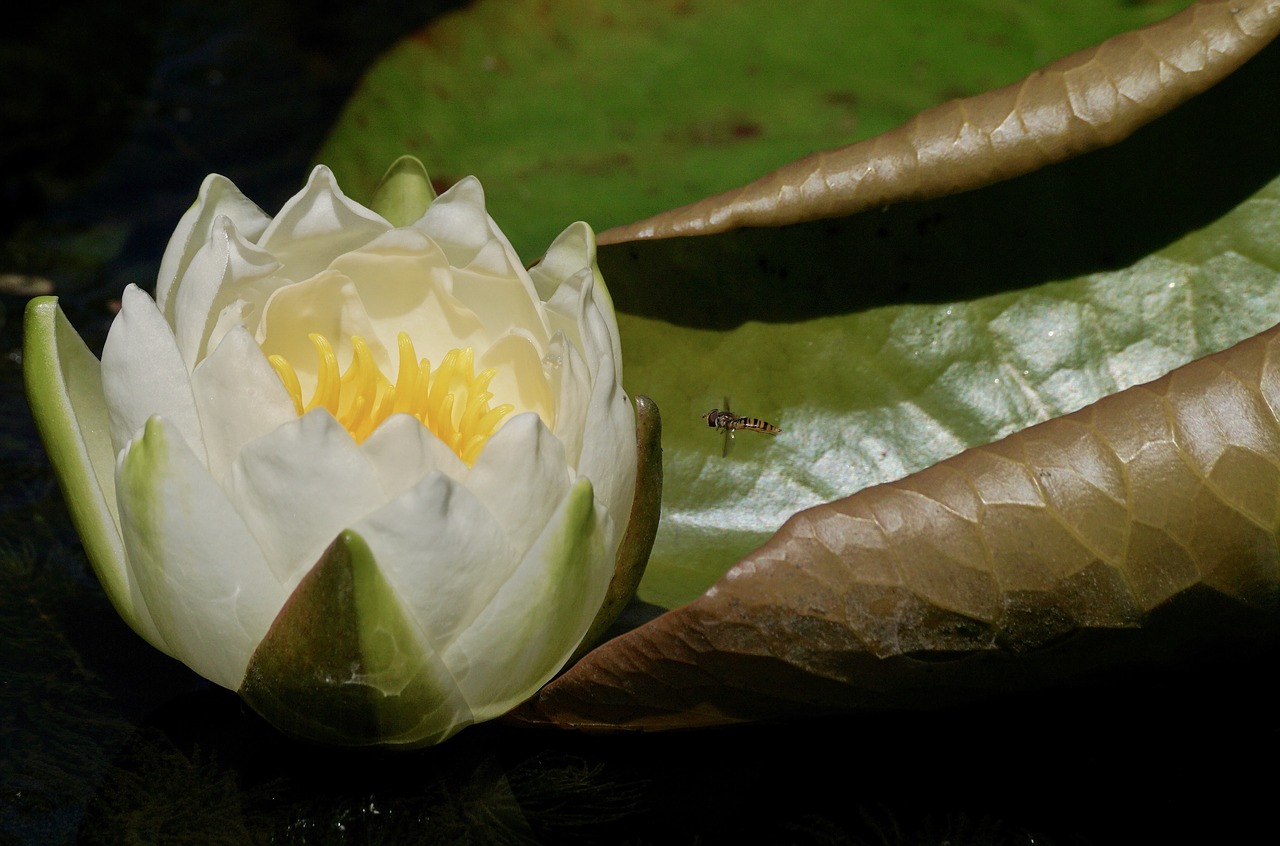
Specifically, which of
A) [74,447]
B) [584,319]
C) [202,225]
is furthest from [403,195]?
[74,447]

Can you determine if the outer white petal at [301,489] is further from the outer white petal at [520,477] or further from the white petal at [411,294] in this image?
the white petal at [411,294]

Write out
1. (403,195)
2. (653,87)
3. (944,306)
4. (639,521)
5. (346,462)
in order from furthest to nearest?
(653,87) < (944,306) < (403,195) < (639,521) < (346,462)

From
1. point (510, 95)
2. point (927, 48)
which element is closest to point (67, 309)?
point (510, 95)

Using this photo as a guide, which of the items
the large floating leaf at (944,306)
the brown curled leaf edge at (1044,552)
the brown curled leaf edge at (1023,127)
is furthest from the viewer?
the large floating leaf at (944,306)

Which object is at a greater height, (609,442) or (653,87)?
(653,87)

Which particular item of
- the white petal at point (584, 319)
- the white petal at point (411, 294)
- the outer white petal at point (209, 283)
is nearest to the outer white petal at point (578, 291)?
the white petal at point (584, 319)

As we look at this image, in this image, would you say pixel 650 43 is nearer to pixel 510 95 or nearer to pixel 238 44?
pixel 510 95

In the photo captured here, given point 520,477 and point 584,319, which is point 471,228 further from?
point 520,477
